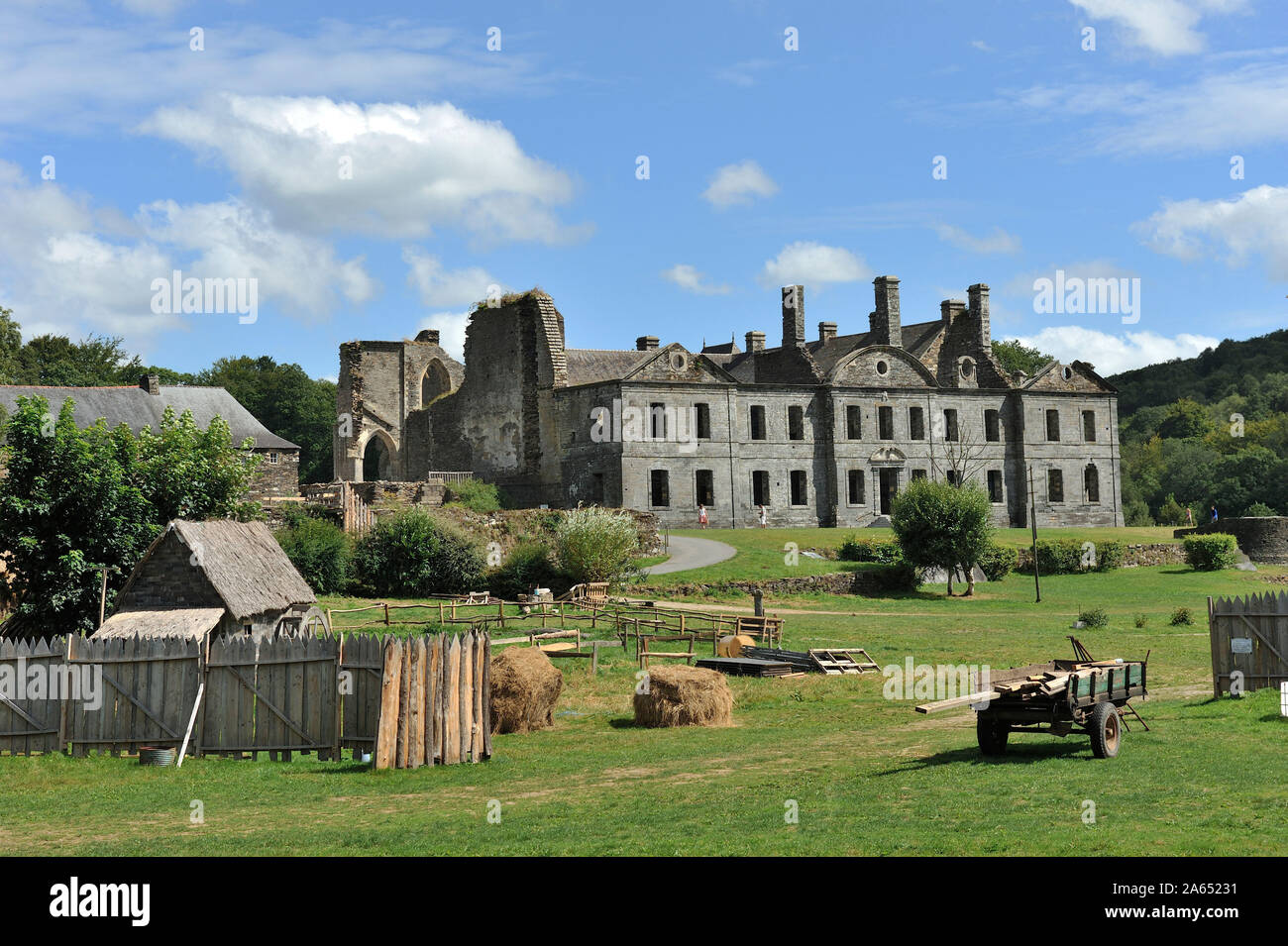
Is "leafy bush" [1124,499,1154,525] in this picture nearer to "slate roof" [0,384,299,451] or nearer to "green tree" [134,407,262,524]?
"slate roof" [0,384,299,451]

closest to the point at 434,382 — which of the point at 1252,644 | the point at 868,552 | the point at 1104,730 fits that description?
the point at 868,552

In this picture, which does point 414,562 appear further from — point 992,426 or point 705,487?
Answer: point 992,426

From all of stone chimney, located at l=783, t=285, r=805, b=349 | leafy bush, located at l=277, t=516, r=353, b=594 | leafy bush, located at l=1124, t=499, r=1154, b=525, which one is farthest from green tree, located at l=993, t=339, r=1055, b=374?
leafy bush, located at l=277, t=516, r=353, b=594

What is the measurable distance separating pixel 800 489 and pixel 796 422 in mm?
3170

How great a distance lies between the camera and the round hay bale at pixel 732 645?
28.0m

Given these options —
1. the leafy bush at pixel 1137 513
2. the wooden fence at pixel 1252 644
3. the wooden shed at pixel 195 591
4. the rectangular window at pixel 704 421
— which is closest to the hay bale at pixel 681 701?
the wooden shed at pixel 195 591

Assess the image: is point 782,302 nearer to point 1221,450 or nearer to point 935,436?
point 935,436

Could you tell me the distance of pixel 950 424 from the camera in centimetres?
6306

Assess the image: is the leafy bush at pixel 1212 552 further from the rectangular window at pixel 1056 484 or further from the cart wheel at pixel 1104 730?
the cart wheel at pixel 1104 730

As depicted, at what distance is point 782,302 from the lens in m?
62.4

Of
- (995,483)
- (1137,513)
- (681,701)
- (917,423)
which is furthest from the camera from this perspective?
(1137,513)
